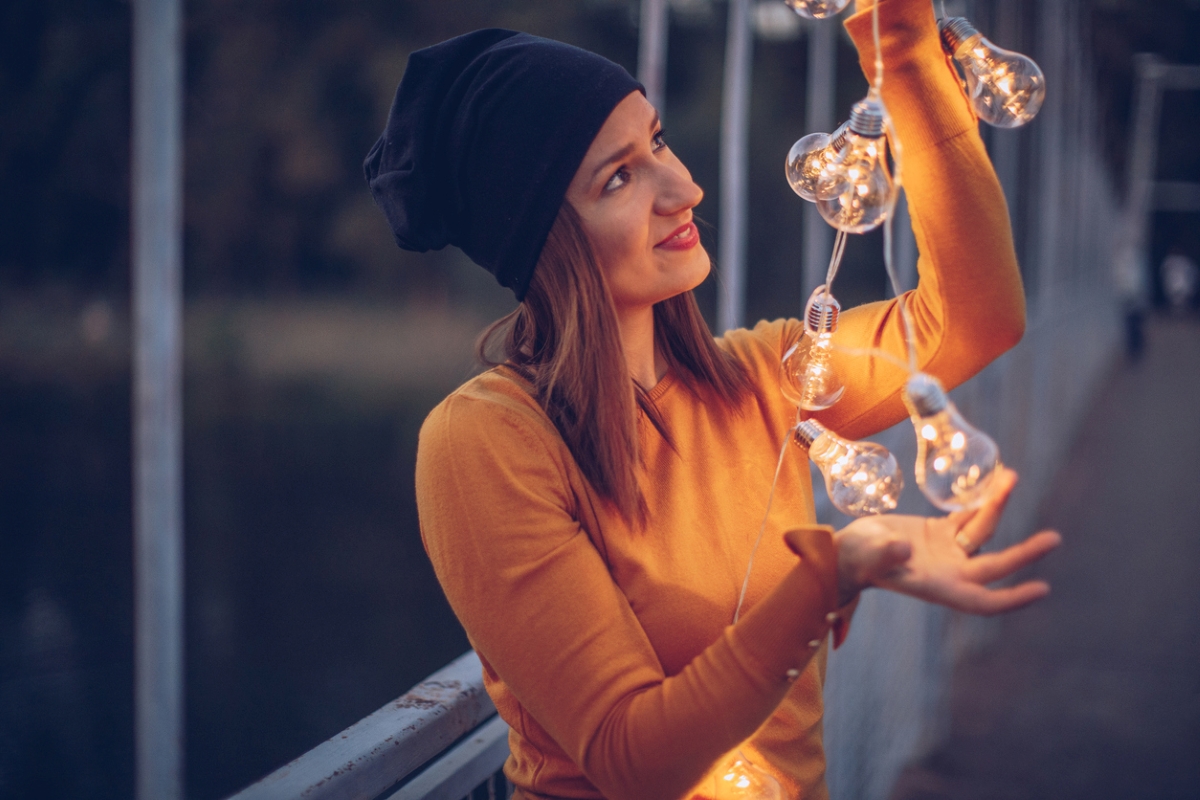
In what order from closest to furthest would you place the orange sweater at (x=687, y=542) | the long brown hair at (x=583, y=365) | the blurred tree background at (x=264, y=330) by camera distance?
the orange sweater at (x=687, y=542)
the long brown hair at (x=583, y=365)
the blurred tree background at (x=264, y=330)

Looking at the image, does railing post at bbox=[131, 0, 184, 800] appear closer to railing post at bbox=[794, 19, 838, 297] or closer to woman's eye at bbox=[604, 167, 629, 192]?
woman's eye at bbox=[604, 167, 629, 192]

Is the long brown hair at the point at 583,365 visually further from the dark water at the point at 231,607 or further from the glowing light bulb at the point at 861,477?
the dark water at the point at 231,607

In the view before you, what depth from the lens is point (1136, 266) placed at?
27453 mm

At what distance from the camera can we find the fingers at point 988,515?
1107mm

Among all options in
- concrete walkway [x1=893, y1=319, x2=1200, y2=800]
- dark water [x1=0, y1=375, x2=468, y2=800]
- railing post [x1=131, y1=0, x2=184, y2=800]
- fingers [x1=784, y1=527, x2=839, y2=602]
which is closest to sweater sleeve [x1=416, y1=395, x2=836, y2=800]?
fingers [x1=784, y1=527, x2=839, y2=602]

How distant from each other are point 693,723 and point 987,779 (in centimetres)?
321

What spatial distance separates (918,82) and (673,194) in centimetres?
33

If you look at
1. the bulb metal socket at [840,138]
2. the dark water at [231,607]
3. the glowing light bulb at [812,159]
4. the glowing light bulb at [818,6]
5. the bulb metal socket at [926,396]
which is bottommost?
the dark water at [231,607]

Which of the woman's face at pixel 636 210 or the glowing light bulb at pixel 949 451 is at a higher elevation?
the woman's face at pixel 636 210

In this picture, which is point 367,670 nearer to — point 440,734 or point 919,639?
point 919,639

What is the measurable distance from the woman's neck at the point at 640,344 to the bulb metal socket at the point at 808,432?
276 mm

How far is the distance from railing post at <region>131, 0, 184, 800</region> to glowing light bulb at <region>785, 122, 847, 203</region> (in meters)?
0.93

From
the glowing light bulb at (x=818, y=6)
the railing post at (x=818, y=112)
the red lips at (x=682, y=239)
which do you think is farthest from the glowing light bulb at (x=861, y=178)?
the railing post at (x=818, y=112)

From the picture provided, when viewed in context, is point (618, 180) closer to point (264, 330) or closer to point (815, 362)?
point (815, 362)
